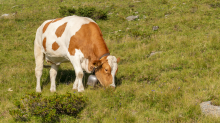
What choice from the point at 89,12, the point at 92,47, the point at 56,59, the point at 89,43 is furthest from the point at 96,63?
the point at 89,12

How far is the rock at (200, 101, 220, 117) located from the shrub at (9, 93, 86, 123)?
2.60 meters

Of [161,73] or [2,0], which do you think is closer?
[161,73]

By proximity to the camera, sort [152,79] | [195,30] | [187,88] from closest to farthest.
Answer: [187,88] → [152,79] → [195,30]

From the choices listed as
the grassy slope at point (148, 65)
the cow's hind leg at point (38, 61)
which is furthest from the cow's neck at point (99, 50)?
the cow's hind leg at point (38, 61)

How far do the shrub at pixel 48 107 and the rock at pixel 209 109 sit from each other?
102 inches

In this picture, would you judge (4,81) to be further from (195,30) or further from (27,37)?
(195,30)

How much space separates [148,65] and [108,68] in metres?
2.39

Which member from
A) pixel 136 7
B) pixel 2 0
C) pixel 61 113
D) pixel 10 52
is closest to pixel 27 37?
pixel 10 52

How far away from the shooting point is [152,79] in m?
6.73

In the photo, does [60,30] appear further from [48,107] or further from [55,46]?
[48,107]

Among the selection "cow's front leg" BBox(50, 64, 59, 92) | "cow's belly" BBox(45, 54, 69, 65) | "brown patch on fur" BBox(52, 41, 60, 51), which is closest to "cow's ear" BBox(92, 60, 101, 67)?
"cow's belly" BBox(45, 54, 69, 65)

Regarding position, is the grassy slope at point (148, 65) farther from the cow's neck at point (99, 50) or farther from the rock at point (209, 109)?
the cow's neck at point (99, 50)

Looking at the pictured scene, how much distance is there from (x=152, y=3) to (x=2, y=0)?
18696 millimetres

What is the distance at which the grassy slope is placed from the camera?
4.68 meters
